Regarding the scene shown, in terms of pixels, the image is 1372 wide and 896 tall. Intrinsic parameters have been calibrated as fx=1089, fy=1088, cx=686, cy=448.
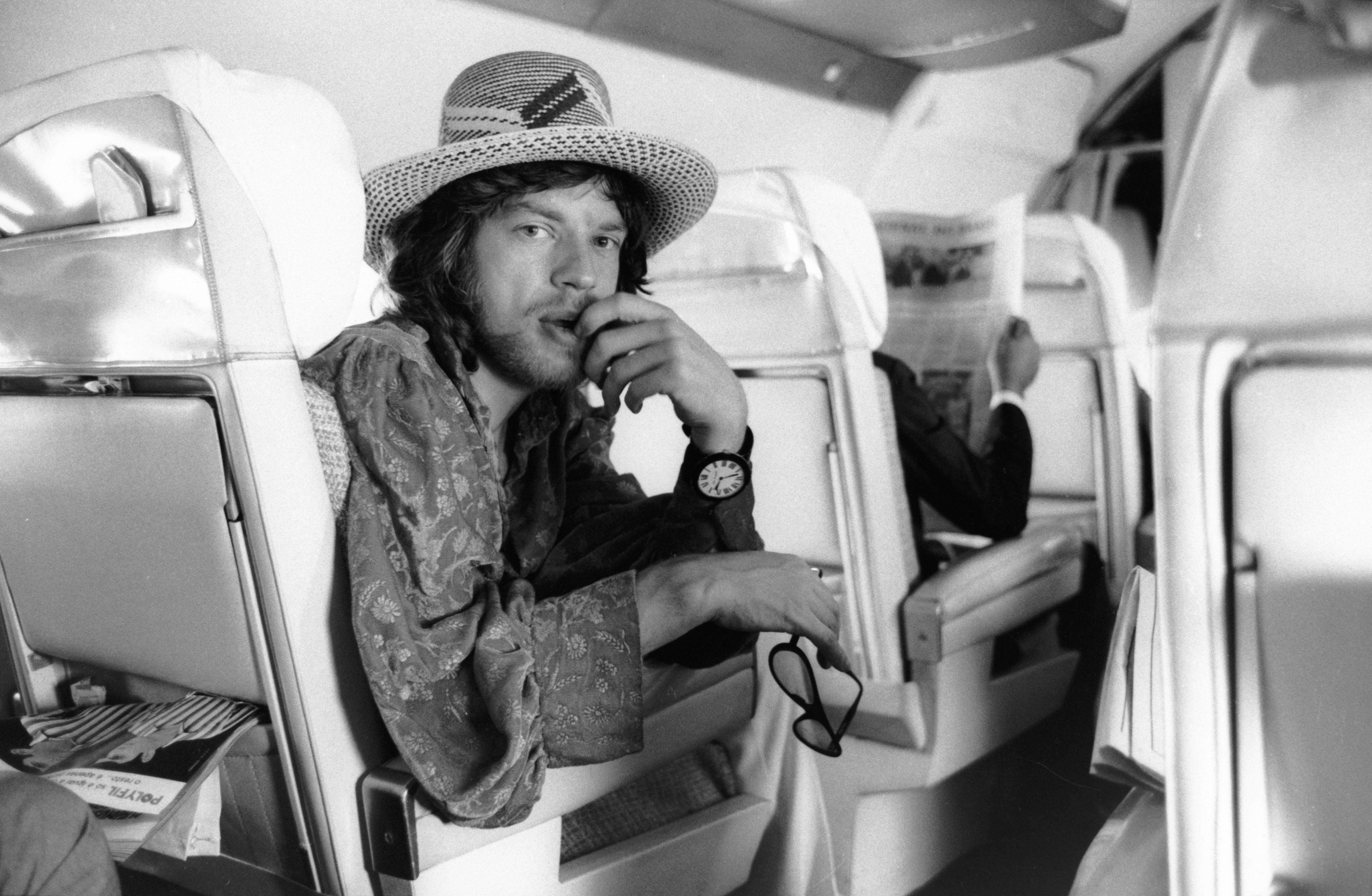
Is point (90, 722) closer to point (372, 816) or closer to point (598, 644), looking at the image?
point (372, 816)

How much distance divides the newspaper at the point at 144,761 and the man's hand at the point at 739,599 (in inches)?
14.7

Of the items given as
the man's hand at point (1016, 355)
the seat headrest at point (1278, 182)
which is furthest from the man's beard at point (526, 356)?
the seat headrest at point (1278, 182)

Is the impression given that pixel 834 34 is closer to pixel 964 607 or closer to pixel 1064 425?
pixel 1064 425

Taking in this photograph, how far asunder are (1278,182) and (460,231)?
0.81m

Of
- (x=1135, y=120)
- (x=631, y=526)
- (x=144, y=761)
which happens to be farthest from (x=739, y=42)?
(x=144, y=761)

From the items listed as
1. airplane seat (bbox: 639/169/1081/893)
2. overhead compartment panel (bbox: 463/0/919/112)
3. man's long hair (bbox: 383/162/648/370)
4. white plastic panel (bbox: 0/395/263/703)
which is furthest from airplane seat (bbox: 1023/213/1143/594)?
white plastic panel (bbox: 0/395/263/703)

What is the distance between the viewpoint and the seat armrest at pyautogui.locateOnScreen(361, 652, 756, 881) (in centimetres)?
96

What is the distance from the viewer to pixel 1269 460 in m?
0.58

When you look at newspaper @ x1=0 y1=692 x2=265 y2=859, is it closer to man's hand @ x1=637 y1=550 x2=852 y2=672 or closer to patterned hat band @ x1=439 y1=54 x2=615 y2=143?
man's hand @ x1=637 y1=550 x2=852 y2=672

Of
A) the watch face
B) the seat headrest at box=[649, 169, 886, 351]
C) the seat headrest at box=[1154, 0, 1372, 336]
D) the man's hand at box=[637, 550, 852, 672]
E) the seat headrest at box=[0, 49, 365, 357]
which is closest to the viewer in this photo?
the seat headrest at box=[1154, 0, 1372, 336]

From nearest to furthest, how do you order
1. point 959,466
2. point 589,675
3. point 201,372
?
point 201,372 → point 589,675 → point 959,466

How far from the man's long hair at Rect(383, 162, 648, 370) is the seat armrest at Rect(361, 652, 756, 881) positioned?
0.42 m

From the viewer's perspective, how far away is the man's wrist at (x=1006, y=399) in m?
1.16

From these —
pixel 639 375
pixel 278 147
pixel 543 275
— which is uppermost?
pixel 278 147
